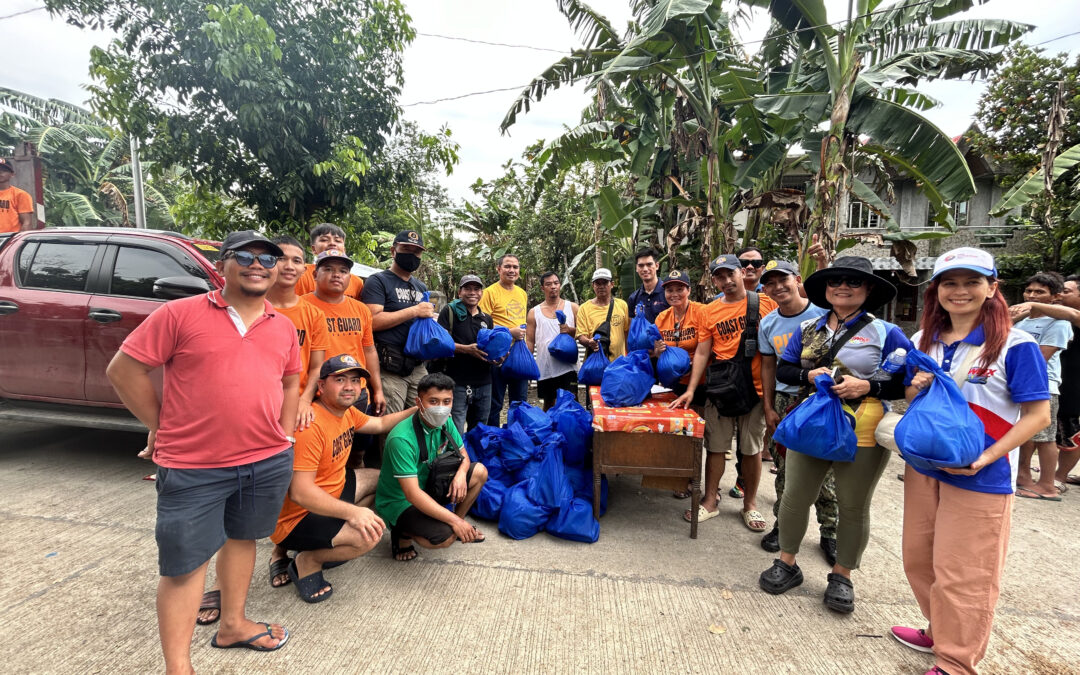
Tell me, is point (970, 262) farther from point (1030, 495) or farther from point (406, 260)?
point (1030, 495)

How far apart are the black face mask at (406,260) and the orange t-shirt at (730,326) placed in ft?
7.46

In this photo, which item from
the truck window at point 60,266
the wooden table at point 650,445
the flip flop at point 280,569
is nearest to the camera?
the flip flop at point 280,569

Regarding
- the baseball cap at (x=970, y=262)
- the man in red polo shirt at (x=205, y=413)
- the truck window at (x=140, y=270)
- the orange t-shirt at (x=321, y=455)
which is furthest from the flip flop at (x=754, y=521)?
the truck window at (x=140, y=270)

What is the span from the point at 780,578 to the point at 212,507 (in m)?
2.85

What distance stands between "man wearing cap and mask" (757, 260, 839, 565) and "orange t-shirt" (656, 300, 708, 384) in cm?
46

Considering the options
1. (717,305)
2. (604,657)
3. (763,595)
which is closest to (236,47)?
(717,305)

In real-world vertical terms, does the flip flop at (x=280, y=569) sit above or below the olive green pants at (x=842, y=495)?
below

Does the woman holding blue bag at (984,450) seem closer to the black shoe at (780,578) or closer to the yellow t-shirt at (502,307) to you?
the black shoe at (780,578)

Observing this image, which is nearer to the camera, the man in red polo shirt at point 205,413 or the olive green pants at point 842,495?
the man in red polo shirt at point 205,413

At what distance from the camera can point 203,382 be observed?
6.06 ft

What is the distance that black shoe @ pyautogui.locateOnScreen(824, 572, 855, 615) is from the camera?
2.55 meters

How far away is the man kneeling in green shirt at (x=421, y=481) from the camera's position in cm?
274

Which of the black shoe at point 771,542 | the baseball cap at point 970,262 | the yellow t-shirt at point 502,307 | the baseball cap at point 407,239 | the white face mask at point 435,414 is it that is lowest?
the black shoe at point 771,542

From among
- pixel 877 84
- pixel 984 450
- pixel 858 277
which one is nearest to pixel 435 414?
pixel 858 277
